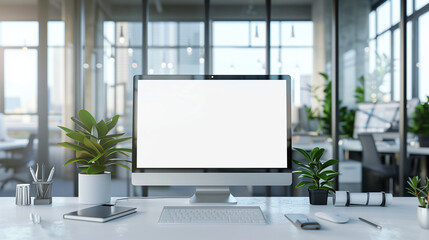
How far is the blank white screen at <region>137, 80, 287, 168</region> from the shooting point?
138 cm

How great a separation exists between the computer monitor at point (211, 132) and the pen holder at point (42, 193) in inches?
14.3

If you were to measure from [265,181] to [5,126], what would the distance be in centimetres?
329

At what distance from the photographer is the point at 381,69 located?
666 cm

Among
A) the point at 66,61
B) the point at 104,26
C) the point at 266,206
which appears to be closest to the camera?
the point at 266,206

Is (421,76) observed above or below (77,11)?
below

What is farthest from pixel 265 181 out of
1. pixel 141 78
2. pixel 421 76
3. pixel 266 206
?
pixel 421 76

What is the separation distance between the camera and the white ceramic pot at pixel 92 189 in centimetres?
139

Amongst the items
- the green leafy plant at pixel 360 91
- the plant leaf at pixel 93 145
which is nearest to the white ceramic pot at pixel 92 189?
the plant leaf at pixel 93 145

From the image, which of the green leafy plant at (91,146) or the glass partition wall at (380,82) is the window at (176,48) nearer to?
the glass partition wall at (380,82)

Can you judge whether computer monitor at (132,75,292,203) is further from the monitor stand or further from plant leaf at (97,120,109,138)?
plant leaf at (97,120,109,138)

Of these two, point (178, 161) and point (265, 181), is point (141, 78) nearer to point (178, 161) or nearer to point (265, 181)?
point (178, 161)

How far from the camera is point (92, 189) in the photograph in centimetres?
139

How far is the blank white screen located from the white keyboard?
8.8 inches

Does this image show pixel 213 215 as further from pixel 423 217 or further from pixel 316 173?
pixel 423 217
